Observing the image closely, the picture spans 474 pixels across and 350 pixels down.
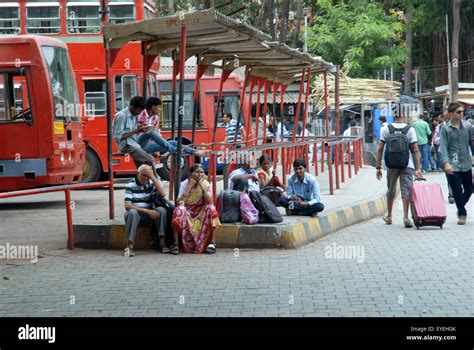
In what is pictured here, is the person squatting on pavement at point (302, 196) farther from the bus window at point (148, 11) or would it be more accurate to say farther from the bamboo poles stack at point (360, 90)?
the bamboo poles stack at point (360, 90)

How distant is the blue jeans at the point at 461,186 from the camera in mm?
13398

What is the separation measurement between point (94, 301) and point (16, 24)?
42.7 feet

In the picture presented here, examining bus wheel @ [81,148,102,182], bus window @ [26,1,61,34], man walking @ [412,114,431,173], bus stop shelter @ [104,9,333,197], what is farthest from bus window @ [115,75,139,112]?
man walking @ [412,114,431,173]

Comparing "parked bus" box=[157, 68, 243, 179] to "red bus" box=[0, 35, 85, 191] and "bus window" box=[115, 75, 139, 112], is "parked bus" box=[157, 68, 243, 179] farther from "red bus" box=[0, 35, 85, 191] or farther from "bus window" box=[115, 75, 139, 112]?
"red bus" box=[0, 35, 85, 191]

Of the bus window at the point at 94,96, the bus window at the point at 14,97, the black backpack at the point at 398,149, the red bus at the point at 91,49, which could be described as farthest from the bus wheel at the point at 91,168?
the black backpack at the point at 398,149

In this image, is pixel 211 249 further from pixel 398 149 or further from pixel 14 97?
pixel 14 97

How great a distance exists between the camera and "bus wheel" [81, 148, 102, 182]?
2180 centimetres

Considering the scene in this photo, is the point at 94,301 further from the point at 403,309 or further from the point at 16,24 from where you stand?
the point at 16,24

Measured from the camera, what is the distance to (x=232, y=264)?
10.5m

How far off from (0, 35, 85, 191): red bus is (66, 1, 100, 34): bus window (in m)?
3.87

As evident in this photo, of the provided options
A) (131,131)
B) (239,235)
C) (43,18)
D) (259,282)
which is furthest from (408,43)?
(259,282)

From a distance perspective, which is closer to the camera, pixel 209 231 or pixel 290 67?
pixel 209 231

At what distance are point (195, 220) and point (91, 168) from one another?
10.8 metres
